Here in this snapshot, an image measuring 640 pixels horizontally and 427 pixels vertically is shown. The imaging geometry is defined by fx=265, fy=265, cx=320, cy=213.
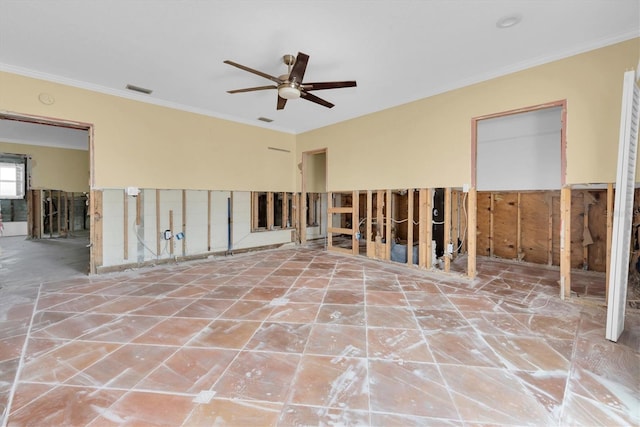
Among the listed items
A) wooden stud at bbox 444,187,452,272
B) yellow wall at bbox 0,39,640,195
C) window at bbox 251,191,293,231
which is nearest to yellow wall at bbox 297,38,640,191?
yellow wall at bbox 0,39,640,195

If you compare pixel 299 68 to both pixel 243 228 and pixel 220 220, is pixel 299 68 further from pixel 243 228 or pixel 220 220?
pixel 243 228

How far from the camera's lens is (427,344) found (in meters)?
2.30

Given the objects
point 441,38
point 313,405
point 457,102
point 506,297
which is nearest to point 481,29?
point 441,38

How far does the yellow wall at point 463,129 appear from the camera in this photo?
3082mm

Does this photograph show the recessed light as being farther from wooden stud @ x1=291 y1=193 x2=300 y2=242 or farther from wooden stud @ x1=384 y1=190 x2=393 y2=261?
wooden stud @ x1=291 y1=193 x2=300 y2=242

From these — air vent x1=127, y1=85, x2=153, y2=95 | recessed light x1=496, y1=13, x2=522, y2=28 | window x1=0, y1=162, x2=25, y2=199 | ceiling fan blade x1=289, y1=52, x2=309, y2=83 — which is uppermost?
air vent x1=127, y1=85, x2=153, y2=95

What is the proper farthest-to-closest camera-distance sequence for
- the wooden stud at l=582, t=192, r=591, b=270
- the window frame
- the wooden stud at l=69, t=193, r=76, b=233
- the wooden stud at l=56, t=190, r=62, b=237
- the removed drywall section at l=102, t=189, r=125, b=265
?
the wooden stud at l=69, t=193, r=76, b=233 → the wooden stud at l=56, t=190, r=62, b=237 → the window frame → the wooden stud at l=582, t=192, r=591, b=270 → the removed drywall section at l=102, t=189, r=125, b=265

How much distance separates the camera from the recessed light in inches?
106

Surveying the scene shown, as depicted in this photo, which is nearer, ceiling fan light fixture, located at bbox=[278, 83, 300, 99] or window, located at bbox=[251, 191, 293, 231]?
ceiling fan light fixture, located at bbox=[278, 83, 300, 99]

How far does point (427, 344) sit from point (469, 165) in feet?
9.75

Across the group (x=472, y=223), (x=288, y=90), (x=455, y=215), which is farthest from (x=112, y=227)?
(x=455, y=215)

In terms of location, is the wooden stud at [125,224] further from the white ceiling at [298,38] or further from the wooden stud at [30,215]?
the wooden stud at [30,215]

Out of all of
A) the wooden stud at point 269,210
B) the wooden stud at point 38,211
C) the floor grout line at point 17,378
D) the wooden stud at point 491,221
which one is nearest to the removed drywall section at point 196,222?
the wooden stud at point 269,210

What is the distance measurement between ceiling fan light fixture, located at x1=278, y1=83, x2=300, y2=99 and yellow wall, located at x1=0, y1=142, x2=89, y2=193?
30.5 ft
